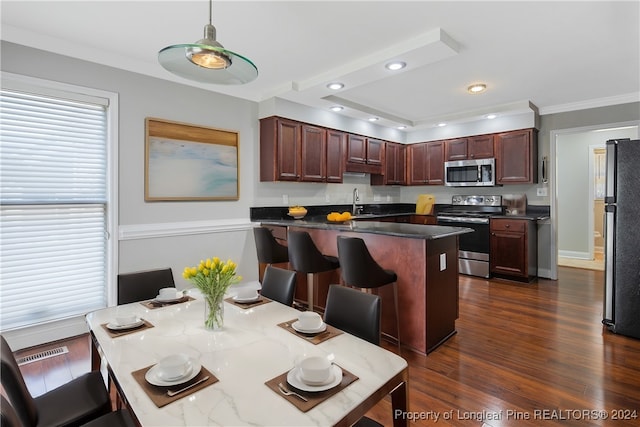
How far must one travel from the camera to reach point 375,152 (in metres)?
5.76

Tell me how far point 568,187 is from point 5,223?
818 centimetres

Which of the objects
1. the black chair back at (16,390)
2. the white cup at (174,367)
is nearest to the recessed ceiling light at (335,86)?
the white cup at (174,367)

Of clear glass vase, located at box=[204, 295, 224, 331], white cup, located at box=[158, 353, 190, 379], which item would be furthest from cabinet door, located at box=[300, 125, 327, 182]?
white cup, located at box=[158, 353, 190, 379]

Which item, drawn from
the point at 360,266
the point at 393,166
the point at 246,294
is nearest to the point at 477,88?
the point at 393,166

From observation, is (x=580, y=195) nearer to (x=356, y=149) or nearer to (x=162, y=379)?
(x=356, y=149)

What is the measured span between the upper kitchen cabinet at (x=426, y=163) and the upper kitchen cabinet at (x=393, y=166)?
0.10 m

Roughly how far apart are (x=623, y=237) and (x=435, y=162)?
3.28 metres

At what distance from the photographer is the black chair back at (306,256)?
3143 mm

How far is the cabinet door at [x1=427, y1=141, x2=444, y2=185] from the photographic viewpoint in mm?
5918

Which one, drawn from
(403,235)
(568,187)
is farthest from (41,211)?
(568,187)

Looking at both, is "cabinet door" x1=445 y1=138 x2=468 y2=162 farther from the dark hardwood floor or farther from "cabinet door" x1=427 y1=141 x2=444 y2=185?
the dark hardwood floor

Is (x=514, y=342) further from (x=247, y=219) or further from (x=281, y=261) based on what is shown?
(x=247, y=219)

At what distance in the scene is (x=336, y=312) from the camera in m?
1.80

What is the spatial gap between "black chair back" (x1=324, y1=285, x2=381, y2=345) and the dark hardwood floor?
0.67 m
